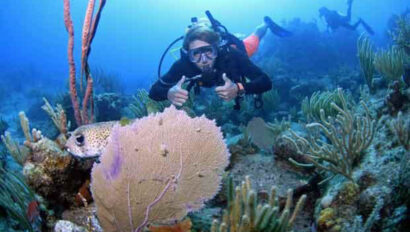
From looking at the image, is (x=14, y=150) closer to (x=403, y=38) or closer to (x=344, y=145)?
(x=344, y=145)

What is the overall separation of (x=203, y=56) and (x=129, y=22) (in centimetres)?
15927

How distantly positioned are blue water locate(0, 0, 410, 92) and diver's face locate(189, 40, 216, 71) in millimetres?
82946

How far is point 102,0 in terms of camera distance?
342 centimetres

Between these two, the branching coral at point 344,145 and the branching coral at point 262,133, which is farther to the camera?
the branching coral at point 262,133

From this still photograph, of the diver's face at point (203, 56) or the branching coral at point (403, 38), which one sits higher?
the branching coral at point (403, 38)

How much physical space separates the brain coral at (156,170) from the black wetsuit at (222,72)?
361 cm

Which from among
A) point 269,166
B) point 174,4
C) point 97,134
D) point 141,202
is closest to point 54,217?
point 97,134

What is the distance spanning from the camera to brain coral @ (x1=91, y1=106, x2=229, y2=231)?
2.20 metres

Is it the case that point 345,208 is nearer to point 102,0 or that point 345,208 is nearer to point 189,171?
point 189,171

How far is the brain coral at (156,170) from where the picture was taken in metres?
2.20

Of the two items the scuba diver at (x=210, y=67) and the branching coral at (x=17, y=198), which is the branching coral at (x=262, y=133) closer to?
the scuba diver at (x=210, y=67)

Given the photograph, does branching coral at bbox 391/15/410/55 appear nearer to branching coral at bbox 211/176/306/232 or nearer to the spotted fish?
branching coral at bbox 211/176/306/232

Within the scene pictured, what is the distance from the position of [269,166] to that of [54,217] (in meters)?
2.87

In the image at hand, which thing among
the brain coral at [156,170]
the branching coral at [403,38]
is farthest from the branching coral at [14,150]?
the branching coral at [403,38]
